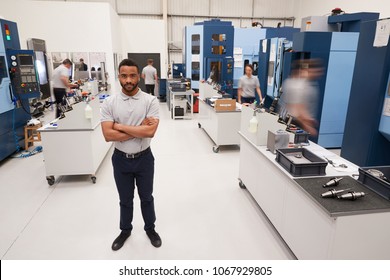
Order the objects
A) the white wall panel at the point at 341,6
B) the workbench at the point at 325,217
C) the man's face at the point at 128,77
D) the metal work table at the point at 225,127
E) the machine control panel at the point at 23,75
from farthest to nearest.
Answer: the white wall panel at the point at 341,6
the metal work table at the point at 225,127
the machine control panel at the point at 23,75
the man's face at the point at 128,77
the workbench at the point at 325,217

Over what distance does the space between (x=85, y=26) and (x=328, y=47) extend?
7.51m

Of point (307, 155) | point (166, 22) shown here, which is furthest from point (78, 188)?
point (166, 22)

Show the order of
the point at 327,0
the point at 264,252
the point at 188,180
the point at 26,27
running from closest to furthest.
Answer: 1. the point at 264,252
2. the point at 188,180
3. the point at 26,27
4. the point at 327,0

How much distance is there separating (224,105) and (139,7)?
31.2 feet

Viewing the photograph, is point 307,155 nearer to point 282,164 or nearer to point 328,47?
point 282,164

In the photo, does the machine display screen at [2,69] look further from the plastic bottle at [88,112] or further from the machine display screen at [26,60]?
the plastic bottle at [88,112]

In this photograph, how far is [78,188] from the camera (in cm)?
362

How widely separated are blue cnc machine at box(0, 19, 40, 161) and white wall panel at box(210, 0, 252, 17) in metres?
9.83

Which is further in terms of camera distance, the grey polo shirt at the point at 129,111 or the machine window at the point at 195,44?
the machine window at the point at 195,44

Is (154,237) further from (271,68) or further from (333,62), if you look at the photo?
(271,68)

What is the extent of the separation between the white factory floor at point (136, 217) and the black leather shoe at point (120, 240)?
0.05 meters

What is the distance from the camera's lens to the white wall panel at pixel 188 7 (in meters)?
12.4

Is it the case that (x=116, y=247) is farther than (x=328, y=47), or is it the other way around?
(x=328, y=47)

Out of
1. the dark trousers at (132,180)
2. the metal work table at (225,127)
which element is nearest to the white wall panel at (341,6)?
the metal work table at (225,127)
